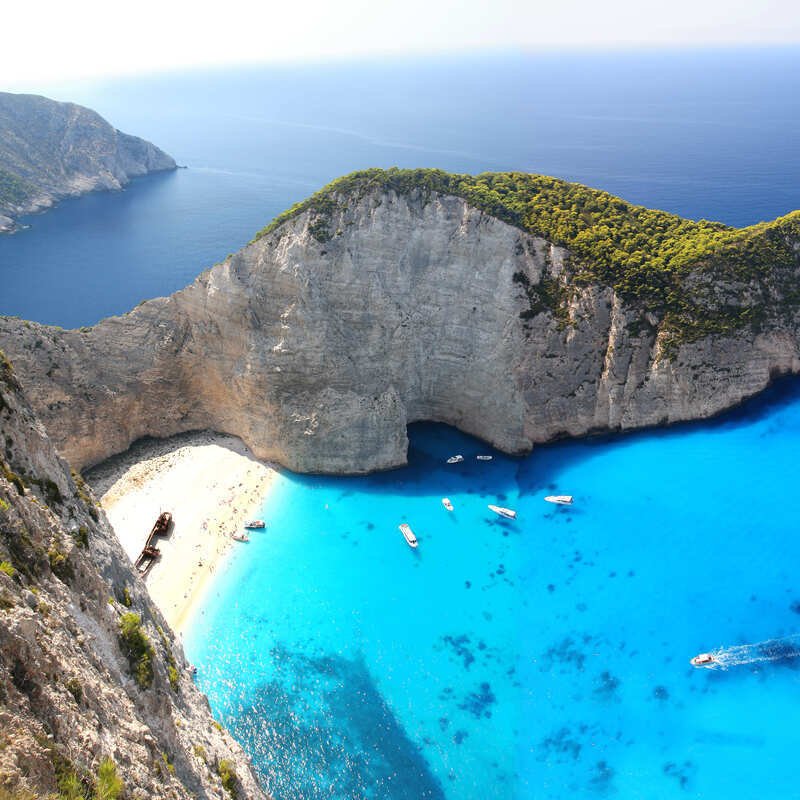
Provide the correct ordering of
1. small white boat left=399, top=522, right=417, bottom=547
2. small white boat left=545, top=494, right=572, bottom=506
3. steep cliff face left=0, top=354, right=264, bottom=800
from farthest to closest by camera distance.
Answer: small white boat left=545, top=494, right=572, bottom=506, small white boat left=399, top=522, right=417, bottom=547, steep cliff face left=0, top=354, right=264, bottom=800

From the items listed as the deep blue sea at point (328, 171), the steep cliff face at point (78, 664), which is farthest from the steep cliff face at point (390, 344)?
the deep blue sea at point (328, 171)

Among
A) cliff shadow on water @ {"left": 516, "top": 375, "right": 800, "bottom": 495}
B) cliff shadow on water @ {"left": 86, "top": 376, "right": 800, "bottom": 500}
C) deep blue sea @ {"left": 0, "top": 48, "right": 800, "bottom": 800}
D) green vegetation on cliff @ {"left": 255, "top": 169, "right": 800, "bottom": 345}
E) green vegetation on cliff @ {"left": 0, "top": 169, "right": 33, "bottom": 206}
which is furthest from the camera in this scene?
green vegetation on cliff @ {"left": 0, "top": 169, "right": 33, "bottom": 206}

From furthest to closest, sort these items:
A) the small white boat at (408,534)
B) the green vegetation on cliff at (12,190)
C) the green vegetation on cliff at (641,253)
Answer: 1. the green vegetation on cliff at (12,190)
2. the green vegetation on cliff at (641,253)
3. the small white boat at (408,534)

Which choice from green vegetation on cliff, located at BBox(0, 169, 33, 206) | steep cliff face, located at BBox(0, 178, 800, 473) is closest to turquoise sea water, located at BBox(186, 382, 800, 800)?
steep cliff face, located at BBox(0, 178, 800, 473)

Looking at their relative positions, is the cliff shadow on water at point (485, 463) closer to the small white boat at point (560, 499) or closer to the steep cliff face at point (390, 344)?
the small white boat at point (560, 499)

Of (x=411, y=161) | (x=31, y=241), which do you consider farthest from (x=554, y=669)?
(x=411, y=161)

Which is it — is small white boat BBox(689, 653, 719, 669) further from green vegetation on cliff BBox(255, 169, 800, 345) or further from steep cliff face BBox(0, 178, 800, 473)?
green vegetation on cliff BBox(255, 169, 800, 345)

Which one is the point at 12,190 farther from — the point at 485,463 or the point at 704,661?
the point at 704,661

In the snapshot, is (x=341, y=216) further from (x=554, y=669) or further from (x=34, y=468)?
(x=554, y=669)
